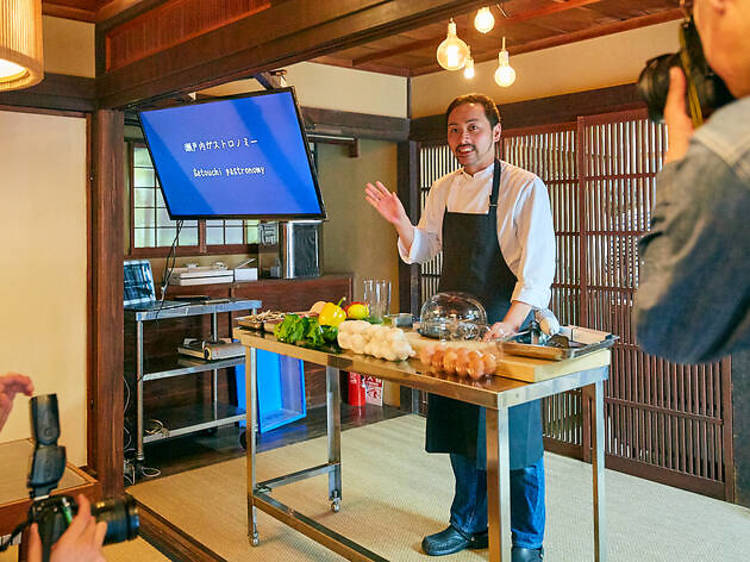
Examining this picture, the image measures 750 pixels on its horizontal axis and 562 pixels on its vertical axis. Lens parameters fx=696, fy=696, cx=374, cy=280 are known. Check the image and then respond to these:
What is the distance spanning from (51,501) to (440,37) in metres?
3.84

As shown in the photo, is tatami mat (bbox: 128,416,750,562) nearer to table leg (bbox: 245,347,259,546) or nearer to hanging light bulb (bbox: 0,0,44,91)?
table leg (bbox: 245,347,259,546)

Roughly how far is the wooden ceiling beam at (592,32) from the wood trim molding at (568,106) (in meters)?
0.34

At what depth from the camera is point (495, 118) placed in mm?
2758

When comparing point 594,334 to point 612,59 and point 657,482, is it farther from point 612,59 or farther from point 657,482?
point 612,59

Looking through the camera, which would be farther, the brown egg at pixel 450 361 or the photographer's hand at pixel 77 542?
the brown egg at pixel 450 361

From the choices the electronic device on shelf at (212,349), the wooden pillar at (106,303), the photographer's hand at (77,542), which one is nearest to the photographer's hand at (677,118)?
the photographer's hand at (77,542)

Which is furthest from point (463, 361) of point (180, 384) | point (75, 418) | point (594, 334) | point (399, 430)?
point (180, 384)

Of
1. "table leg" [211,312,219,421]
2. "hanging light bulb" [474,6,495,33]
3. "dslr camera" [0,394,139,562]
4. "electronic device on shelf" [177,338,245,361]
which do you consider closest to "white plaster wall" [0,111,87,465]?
"electronic device on shelf" [177,338,245,361]

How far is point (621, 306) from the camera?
3.99m

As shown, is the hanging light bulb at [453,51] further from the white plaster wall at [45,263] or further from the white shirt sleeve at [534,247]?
the white plaster wall at [45,263]

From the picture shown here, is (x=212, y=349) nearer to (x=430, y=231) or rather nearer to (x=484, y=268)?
(x=430, y=231)

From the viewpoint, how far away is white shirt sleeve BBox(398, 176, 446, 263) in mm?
3023

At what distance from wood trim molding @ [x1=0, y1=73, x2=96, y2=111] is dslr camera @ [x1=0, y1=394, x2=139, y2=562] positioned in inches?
108

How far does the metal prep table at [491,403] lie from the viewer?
1.96m
